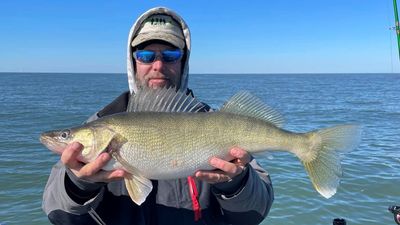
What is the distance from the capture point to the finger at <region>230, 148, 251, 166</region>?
9.59ft

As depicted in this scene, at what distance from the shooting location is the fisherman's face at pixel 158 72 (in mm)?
3740

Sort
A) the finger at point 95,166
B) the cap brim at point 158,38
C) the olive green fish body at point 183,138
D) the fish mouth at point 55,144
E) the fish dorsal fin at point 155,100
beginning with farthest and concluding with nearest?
1. the cap brim at point 158,38
2. the fish dorsal fin at point 155,100
3. the fish mouth at point 55,144
4. the olive green fish body at point 183,138
5. the finger at point 95,166

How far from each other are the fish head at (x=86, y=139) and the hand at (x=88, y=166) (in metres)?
0.06

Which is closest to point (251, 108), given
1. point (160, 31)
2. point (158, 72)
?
point (158, 72)

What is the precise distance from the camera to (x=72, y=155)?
278 cm

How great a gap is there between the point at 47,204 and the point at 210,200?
52.5 inches

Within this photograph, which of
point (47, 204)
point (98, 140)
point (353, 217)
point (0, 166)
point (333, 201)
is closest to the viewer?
point (98, 140)

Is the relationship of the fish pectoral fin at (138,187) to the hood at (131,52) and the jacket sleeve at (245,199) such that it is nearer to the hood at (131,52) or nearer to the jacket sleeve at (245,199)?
the jacket sleeve at (245,199)

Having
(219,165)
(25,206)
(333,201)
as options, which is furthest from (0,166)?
(219,165)

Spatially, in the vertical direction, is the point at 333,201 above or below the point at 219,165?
below

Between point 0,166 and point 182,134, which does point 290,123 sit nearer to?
point 0,166

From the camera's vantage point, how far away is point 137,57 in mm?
3896

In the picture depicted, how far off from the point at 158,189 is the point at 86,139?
821 millimetres

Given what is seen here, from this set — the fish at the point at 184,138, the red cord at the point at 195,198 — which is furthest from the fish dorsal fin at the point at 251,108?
the red cord at the point at 195,198
